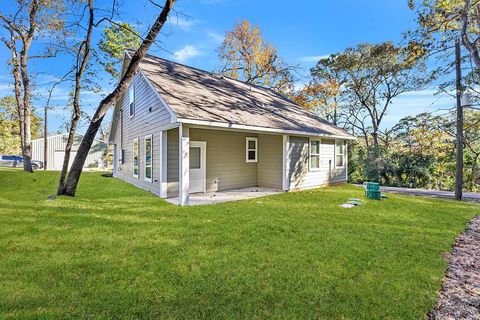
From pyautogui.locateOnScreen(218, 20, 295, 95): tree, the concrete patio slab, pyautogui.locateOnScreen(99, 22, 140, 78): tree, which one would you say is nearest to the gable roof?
the concrete patio slab

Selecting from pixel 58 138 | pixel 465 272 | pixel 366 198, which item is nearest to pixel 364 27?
pixel 366 198

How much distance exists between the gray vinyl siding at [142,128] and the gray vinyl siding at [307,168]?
198 inches

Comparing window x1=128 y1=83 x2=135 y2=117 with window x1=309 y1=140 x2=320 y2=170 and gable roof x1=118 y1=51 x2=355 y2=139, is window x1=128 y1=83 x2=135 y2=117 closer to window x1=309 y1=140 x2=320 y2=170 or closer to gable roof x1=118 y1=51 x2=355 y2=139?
gable roof x1=118 y1=51 x2=355 y2=139

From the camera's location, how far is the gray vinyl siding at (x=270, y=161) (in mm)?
10194

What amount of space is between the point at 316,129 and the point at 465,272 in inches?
316

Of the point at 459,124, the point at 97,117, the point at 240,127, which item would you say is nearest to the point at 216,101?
the point at 240,127

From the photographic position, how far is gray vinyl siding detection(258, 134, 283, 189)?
10.2 m

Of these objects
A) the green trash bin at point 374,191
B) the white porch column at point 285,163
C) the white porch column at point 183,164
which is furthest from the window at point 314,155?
the white porch column at point 183,164

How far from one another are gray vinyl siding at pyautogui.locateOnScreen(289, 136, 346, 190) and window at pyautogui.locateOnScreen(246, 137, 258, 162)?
161 centimetres

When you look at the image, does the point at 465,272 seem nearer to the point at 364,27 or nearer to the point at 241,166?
the point at 241,166

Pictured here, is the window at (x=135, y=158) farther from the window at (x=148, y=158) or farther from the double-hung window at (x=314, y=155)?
the double-hung window at (x=314, y=155)

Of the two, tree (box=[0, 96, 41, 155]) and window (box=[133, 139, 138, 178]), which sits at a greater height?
tree (box=[0, 96, 41, 155])

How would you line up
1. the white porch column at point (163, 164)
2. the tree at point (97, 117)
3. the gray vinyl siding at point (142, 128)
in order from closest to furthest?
the tree at point (97, 117)
the white porch column at point (163, 164)
the gray vinyl siding at point (142, 128)

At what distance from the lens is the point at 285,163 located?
9852mm
